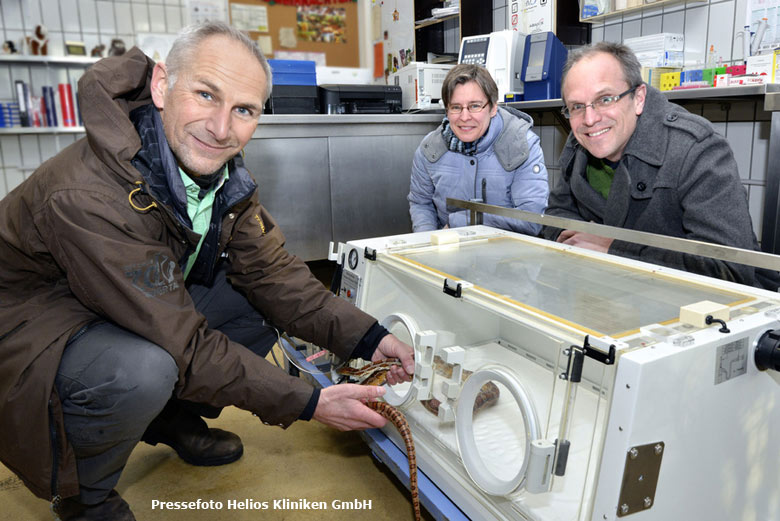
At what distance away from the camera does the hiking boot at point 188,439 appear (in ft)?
4.68

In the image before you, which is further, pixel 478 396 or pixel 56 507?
pixel 478 396

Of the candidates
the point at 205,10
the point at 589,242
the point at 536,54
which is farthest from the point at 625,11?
the point at 205,10

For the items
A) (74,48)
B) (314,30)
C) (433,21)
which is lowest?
(74,48)

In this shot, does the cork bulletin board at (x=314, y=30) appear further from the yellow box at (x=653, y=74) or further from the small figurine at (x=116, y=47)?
the yellow box at (x=653, y=74)

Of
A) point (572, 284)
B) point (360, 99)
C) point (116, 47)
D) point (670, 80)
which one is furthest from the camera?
point (116, 47)

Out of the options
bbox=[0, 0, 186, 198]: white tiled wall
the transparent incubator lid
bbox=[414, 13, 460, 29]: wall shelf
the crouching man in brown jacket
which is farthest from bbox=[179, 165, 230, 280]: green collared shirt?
bbox=[0, 0, 186, 198]: white tiled wall

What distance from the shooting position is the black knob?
0.80 meters

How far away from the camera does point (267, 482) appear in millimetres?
1367

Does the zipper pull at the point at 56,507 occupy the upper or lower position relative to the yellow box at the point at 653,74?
lower

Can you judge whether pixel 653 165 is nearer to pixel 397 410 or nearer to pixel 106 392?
pixel 397 410

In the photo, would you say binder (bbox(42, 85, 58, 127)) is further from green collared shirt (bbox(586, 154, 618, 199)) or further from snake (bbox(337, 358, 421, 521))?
green collared shirt (bbox(586, 154, 618, 199))

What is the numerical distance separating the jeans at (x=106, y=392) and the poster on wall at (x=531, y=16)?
9.16ft

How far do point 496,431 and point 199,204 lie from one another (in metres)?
0.81

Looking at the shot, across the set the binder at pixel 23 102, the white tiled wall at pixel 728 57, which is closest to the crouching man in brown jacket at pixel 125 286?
the white tiled wall at pixel 728 57
